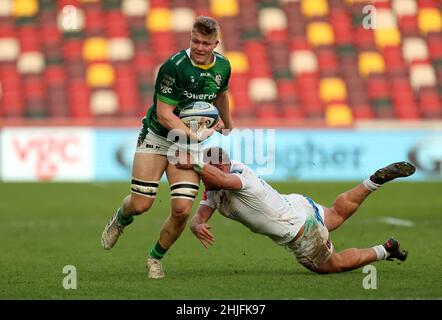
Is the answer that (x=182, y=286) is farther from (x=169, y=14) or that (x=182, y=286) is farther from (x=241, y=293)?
(x=169, y=14)

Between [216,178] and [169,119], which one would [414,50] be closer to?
[169,119]

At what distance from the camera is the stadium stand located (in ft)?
81.6

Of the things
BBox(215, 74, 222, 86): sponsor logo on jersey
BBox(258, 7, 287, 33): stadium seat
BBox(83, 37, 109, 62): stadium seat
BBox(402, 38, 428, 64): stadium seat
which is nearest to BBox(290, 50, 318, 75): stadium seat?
BBox(258, 7, 287, 33): stadium seat

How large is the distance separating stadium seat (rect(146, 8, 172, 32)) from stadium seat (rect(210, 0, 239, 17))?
3.65 ft

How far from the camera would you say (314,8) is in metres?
26.6

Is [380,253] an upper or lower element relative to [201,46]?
lower

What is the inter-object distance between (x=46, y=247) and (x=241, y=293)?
166 inches

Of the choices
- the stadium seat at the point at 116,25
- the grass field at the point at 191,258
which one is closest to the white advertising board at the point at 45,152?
the grass field at the point at 191,258

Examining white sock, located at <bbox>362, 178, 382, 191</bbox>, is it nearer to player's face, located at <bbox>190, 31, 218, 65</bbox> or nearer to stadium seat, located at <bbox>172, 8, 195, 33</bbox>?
player's face, located at <bbox>190, 31, 218, 65</bbox>

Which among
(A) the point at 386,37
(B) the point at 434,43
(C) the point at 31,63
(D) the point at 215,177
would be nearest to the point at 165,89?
(D) the point at 215,177

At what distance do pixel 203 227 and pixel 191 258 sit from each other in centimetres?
205

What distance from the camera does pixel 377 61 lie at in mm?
25859

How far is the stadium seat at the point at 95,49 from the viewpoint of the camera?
2550 centimetres
